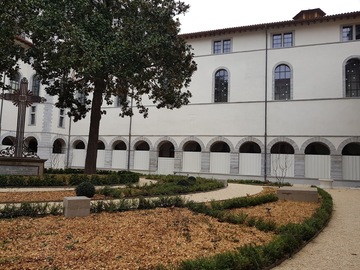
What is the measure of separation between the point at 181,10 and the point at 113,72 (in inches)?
203

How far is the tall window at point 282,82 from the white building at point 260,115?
2.9 inches

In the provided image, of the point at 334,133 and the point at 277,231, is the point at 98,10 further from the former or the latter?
the point at 334,133

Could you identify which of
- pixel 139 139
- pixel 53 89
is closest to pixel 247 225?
pixel 53 89

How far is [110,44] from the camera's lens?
14.6 meters

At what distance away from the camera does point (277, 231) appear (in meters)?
7.73

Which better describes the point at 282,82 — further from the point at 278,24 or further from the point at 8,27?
the point at 8,27

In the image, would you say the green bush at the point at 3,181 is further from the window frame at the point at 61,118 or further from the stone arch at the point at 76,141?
the window frame at the point at 61,118

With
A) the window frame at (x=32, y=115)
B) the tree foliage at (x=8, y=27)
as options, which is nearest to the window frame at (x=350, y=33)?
the tree foliage at (x=8, y=27)

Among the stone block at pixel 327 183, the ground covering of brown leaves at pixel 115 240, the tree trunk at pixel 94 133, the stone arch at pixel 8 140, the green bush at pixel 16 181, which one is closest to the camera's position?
the ground covering of brown leaves at pixel 115 240

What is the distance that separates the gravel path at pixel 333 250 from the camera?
5754 mm

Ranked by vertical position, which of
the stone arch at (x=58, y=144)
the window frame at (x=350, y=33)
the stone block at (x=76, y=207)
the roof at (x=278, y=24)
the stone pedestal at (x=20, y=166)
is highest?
the roof at (x=278, y=24)

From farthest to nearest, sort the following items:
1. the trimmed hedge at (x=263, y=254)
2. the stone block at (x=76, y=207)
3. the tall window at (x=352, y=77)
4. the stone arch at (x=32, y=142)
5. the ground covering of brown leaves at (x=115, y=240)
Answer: the stone arch at (x=32, y=142)
the tall window at (x=352, y=77)
the stone block at (x=76, y=207)
the ground covering of brown leaves at (x=115, y=240)
the trimmed hedge at (x=263, y=254)

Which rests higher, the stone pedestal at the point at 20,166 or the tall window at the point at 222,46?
the tall window at the point at 222,46

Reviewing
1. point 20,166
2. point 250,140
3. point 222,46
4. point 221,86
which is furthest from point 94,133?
point 222,46
